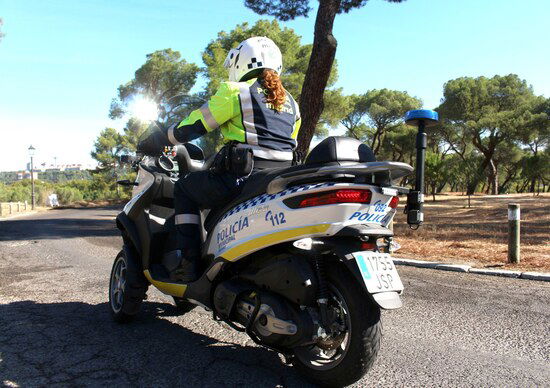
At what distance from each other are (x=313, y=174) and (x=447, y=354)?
5.72ft

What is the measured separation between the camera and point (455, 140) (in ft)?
153

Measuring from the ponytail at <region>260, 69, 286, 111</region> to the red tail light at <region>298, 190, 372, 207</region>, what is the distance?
3.11 feet

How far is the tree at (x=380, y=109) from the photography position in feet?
151

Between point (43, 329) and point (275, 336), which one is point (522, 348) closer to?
point (275, 336)

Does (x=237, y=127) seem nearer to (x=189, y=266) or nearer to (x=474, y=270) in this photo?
(x=189, y=266)

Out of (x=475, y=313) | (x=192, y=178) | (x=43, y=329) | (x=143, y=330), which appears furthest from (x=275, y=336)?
(x=475, y=313)

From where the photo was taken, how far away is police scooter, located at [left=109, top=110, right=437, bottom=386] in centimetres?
232

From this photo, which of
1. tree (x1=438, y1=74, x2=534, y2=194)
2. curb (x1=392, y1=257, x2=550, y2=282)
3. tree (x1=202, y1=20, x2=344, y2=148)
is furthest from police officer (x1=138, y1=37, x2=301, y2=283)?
tree (x1=438, y1=74, x2=534, y2=194)

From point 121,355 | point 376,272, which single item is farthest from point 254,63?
point 121,355

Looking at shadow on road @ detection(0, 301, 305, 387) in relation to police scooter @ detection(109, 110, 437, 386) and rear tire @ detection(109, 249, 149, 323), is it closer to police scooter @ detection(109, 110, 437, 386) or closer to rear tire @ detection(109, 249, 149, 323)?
rear tire @ detection(109, 249, 149, 323)

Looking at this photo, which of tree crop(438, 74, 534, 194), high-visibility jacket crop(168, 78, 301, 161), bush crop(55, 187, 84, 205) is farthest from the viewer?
bush crop(55, 187, 84, 205)

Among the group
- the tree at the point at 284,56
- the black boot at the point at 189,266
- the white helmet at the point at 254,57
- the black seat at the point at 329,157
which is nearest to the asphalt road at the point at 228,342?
the black boot at the point at 189,266

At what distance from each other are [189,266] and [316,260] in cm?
105

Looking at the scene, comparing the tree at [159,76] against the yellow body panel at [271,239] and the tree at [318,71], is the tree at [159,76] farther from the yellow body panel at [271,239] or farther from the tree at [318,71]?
the yellow body panel at [271,239]
